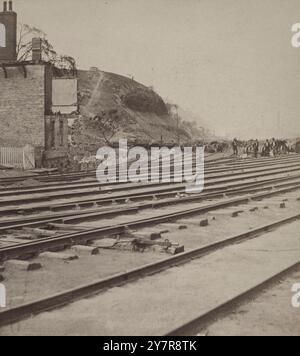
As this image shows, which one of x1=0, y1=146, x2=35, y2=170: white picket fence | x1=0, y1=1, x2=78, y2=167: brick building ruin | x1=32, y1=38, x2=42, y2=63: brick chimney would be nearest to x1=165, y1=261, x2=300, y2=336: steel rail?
x1=0, y1=146, x2=35, y2=170: white picket fence

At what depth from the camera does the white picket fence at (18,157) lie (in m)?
27.5

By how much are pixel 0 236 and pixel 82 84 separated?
99.4 meters

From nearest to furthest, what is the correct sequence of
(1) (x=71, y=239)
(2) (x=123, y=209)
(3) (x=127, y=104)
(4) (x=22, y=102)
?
(1) (x=71, y=239) < (2) (x=123, y=209) < (4) (x=22, y=102) < (3) (x=127, y=104)

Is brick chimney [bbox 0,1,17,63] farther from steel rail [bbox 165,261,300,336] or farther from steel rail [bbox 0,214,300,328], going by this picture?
steel rail [bbox 165,261,300,336]

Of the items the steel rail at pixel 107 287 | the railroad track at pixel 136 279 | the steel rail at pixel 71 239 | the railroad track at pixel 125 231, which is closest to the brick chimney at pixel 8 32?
the railroad track at pixel 125 231

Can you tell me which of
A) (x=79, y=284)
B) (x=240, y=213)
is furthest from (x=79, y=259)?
(x=240, y=213)

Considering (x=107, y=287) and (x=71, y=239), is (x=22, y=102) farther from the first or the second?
(x=107, y=287)

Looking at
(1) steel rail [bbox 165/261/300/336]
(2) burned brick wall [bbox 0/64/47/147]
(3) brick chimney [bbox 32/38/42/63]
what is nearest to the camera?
(1) steel rail [bbox 165/261/300/336]

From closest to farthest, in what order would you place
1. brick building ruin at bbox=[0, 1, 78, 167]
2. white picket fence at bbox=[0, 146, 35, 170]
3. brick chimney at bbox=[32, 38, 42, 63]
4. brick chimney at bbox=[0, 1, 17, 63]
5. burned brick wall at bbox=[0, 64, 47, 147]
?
white picket fence at bbox=[0, 146, 35, 170] → brick chimney at bbox=[0, 1, 17, 63] → brick building ruin at bbox=[0, 1, 78, 167] → burned brick wall at bbox=[0, 64, 47, 147] → brick chimney at bbox=[32, 38, 42, 63]

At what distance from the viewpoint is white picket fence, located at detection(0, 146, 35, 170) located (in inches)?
1085

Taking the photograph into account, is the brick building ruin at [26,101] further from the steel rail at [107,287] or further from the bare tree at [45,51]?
the steel rail at [107,287]

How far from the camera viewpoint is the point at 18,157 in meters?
28.1

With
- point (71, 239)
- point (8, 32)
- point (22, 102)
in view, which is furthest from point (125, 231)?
point (8, 32)

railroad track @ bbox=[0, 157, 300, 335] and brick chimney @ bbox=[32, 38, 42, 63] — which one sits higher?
brick chimney @ bbox=[32, 38, 42, 63]
